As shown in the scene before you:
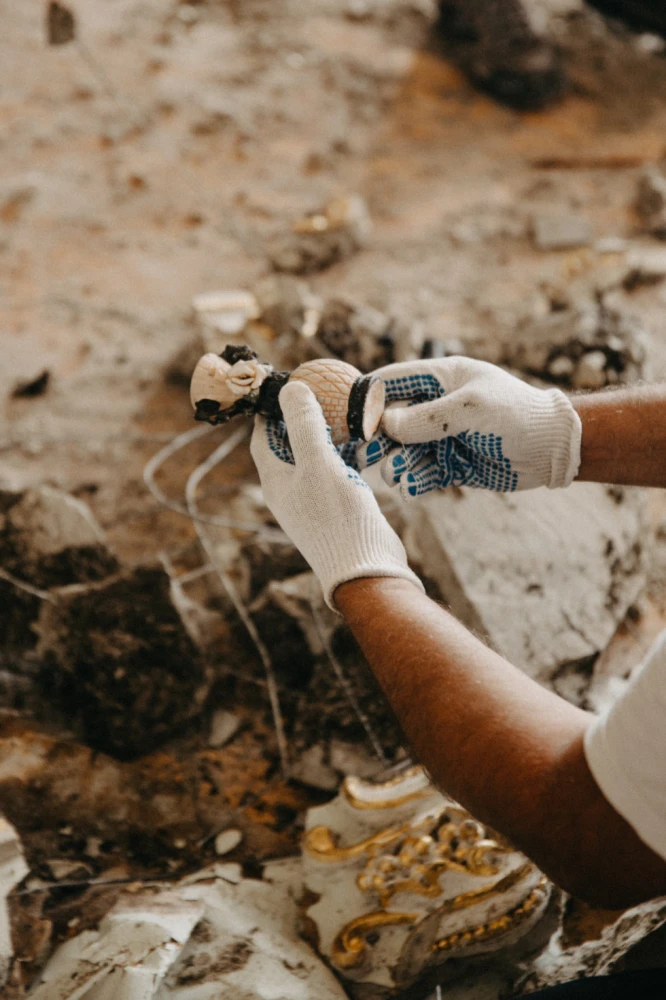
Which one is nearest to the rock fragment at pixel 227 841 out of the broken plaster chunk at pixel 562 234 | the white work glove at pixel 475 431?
the white work glove at pixel 475 431

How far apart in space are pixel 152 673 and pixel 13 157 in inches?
143

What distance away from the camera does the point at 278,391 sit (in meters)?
1.69

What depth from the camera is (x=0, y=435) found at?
3004mm

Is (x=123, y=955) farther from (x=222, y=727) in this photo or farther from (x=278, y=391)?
(x=278, y=391)

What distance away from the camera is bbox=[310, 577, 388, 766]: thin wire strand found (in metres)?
2.00

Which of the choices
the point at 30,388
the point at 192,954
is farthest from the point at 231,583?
the point at 30,388

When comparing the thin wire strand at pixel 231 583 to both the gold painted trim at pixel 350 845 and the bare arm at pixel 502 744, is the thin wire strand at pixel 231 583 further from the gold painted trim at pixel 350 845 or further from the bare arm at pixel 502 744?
the bare arm at pixel 502 744

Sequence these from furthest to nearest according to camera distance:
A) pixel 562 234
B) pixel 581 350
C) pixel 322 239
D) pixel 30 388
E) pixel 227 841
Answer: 1. pixel 562 234
2. pixel 322 239
3. pixel 30 388
4. pixel 581 350
5. pixel 227 841

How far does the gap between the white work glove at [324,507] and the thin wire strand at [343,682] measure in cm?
61

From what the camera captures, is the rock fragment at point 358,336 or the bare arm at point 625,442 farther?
the rock fragment at point 358,336

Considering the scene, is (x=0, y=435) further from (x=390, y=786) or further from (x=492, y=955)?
(x=492, y=955)

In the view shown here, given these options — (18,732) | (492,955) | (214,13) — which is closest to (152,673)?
(18,732)

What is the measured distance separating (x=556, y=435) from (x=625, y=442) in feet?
0.58

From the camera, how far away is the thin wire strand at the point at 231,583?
2.08 m
